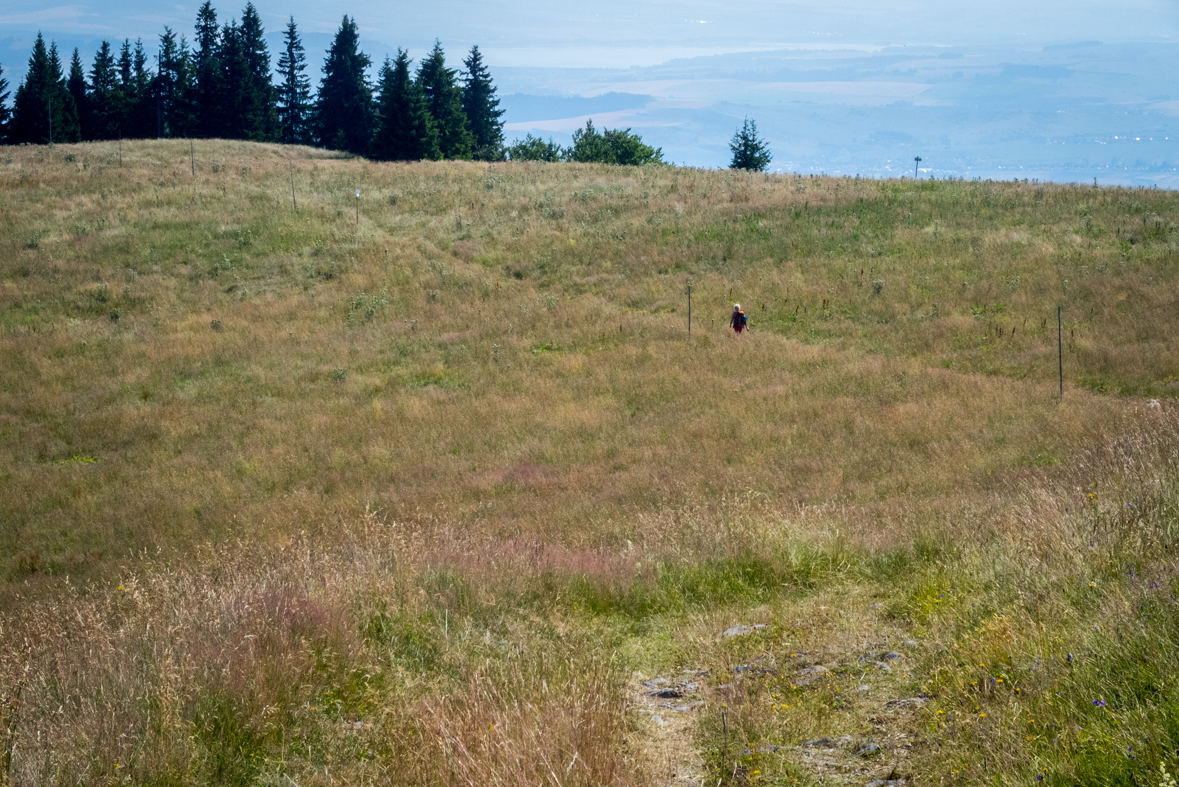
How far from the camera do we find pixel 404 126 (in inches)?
2346

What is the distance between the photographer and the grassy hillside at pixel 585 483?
3.77 metres

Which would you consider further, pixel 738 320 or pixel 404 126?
pixel 404 126

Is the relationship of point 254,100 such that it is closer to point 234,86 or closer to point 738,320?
point 234,86

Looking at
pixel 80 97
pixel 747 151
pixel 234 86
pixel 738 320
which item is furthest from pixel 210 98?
pixel 738 320

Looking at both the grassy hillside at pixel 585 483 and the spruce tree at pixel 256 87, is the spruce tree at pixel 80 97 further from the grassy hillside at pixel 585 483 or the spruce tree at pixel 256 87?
the grassy hillside at pixel 585 483

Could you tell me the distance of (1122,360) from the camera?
1753 cm

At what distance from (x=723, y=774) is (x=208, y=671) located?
2.91 meters

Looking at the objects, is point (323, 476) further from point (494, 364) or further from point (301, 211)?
point (301, 211)

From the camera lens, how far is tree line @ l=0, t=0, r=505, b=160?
63938 mm

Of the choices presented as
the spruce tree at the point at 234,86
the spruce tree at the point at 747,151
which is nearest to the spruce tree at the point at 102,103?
the spruce tree at the point at 234,86

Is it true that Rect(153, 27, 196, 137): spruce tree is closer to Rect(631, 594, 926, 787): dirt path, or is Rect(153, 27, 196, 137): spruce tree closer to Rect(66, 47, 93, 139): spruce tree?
Rect(66, 47, 93, 139): spruce tree

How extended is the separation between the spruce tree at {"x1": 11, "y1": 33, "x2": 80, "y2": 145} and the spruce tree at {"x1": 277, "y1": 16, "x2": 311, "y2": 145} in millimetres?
18358

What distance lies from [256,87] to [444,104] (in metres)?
19.7

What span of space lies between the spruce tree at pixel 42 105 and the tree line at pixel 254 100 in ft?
0.30
